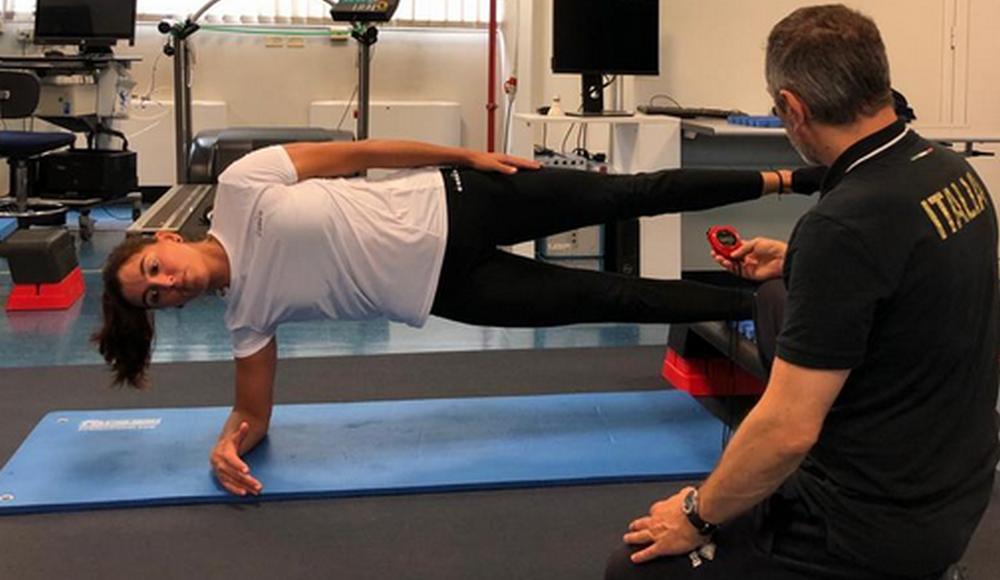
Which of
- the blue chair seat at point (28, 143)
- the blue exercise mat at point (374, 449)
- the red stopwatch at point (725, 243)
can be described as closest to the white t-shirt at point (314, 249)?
the blue exercise mat at point (374, 449)

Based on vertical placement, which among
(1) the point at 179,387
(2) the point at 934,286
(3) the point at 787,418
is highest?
(2) the point at 934,286

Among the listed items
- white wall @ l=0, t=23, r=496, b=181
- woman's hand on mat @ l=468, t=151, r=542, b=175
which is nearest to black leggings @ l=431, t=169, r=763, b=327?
woman's hand on mat @ l=468, t=151, r=542, b=175

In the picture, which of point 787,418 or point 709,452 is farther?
point 709,452

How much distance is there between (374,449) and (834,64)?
1.58m

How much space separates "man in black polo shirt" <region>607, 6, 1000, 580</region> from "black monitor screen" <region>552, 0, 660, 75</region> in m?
3.46

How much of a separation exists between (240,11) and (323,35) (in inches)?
21.2

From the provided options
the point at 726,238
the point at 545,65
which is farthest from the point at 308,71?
the point at 726,238

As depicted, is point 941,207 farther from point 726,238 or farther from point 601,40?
point 601,40

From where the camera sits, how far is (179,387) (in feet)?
10.5

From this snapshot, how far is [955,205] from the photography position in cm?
135

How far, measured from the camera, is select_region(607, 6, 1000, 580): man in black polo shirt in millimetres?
1302

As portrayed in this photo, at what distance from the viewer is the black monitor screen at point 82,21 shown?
5.93m

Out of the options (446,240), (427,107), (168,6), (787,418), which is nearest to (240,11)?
(168,6)

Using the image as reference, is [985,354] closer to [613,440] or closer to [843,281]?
[843,281]
